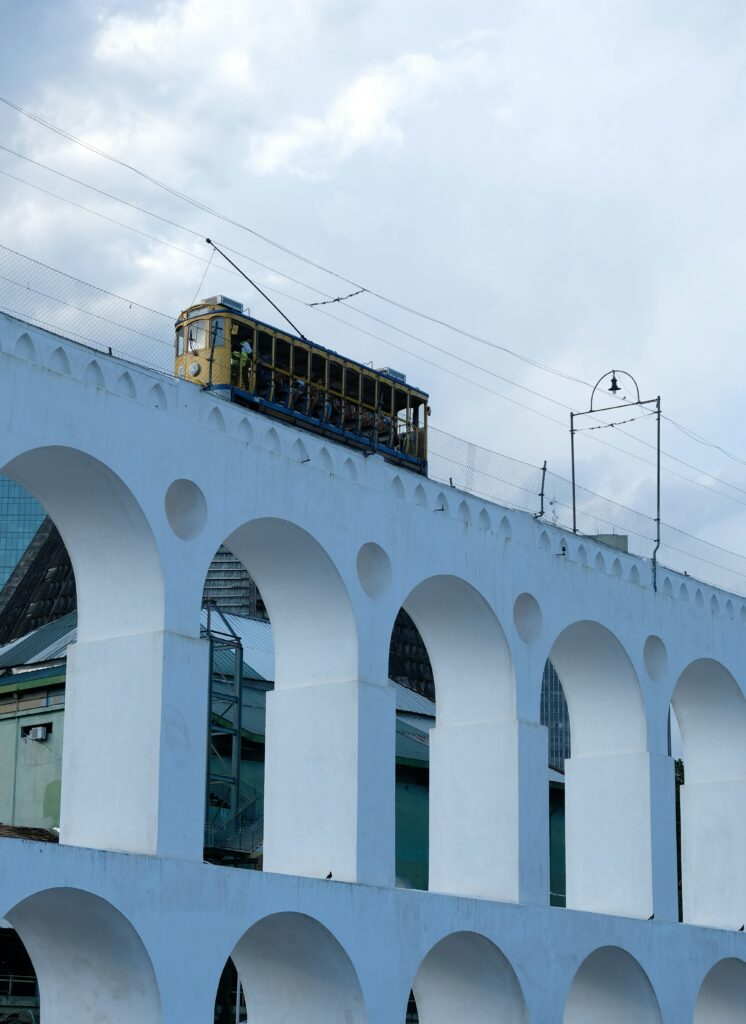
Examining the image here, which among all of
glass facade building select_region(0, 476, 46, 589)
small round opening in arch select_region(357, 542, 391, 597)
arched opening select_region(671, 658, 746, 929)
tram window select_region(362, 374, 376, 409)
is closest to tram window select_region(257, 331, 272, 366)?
tram window select_region(362, 374, 376, 409)

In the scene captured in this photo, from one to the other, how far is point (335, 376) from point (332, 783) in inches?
466

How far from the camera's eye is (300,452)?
74.4ft

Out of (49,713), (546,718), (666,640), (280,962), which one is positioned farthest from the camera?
(546,718)

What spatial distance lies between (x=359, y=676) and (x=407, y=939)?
3590mm

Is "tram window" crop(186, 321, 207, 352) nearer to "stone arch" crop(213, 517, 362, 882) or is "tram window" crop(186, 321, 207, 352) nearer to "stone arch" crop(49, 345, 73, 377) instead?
"stone arch" crop(213, 517, 362, 882)

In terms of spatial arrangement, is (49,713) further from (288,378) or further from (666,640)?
(666,640)

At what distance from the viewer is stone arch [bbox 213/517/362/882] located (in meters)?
22.5

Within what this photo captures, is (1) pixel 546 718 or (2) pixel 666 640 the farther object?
(1) pixel 546 718

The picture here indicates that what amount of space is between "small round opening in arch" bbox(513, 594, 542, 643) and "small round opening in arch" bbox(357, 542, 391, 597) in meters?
3.32

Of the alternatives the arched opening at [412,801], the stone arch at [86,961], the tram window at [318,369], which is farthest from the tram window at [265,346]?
the stone arch at [86,961]

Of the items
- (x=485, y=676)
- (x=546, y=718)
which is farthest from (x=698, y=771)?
(x=546, y=718)

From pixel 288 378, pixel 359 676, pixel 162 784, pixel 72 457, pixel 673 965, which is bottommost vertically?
pixel 673 965

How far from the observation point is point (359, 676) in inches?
896

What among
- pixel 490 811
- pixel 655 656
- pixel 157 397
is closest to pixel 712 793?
pixel 655 656
